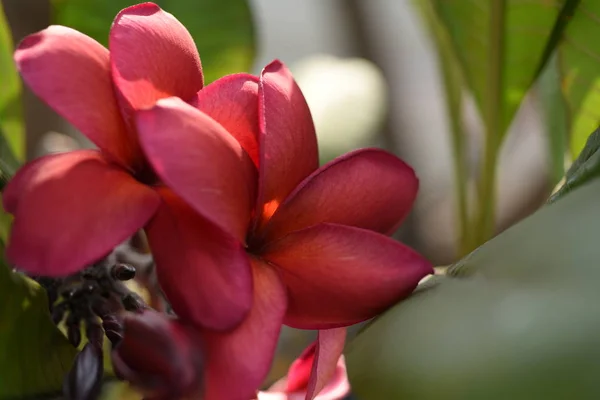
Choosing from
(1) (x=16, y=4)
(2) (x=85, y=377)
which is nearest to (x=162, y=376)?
(2) (x=85, y=377)

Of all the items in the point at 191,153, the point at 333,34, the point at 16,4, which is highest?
the point at 191,153

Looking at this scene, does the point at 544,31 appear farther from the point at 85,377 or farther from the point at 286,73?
the point at 85,377

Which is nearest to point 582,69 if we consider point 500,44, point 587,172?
point 500,44

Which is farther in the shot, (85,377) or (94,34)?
(94,34)

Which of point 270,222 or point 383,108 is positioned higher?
point 270,222

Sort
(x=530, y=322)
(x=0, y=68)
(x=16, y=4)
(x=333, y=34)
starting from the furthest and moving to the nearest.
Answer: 1. (x=333, y=34)
2. (x=16, y=4)
3. (x=0, y=68)
4. (x=530, y=322)

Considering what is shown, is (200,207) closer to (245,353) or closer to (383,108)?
(245,353)

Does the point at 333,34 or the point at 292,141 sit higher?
the point at 292,141
